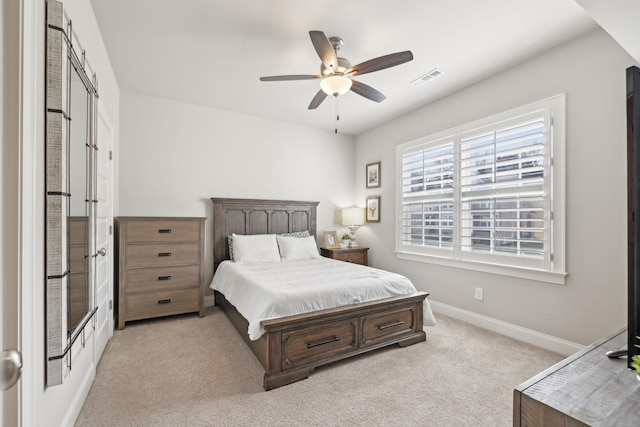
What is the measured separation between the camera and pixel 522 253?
2.85m

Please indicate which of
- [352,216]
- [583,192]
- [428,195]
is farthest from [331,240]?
[583,192]

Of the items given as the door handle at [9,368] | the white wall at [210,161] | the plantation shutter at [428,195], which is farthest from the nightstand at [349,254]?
the door handle at [9,368]

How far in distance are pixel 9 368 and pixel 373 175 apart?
4659mm

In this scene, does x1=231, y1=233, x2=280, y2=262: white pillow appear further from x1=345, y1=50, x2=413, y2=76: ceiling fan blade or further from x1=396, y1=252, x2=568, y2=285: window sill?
x1=345, y1=50, x2=413, y2=76: ceiling fan blade

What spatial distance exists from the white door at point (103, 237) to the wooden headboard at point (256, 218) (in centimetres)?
133

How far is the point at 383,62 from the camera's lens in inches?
88.7

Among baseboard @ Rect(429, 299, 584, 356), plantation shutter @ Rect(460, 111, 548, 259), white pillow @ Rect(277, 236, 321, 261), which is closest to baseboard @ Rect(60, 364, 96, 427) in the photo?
white pillow @ Rect(277, 236, 321, 261)

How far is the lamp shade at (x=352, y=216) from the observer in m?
4.88

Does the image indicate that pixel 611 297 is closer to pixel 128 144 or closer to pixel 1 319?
pixel 1 319

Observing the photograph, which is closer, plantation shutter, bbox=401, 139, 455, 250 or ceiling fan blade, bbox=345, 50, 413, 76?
ceiling fan blade, bbox=345, 50, 413, 76

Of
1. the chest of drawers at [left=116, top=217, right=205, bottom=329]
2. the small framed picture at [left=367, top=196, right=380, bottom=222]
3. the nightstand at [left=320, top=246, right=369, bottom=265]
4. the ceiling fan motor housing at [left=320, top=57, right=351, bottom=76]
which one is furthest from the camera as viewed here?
the small framed picture at [left=367, top=196, right=380, bottom=222]

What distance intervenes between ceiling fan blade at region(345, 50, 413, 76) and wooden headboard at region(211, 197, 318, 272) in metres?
2.48

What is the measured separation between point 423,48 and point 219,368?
3.25m

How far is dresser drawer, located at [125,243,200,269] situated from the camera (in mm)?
3243
